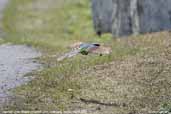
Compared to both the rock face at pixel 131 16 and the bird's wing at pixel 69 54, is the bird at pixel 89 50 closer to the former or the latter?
the bird's wing at pixel 69 54

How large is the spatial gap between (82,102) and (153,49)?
16.8 feet

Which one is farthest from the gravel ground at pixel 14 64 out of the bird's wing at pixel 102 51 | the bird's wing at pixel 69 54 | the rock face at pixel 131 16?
the rock face at pixel 131 16

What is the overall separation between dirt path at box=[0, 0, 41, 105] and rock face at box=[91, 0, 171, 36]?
638cm

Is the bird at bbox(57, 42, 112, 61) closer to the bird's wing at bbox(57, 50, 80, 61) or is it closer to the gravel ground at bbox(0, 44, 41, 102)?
the bird's wing at bbox(57, 50, 80, 61)

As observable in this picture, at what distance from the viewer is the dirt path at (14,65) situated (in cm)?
1363

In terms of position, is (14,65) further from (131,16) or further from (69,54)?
(131,16)

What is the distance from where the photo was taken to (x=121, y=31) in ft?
93.2

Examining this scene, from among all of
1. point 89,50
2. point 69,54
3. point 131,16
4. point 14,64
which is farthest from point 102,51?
point 131,16

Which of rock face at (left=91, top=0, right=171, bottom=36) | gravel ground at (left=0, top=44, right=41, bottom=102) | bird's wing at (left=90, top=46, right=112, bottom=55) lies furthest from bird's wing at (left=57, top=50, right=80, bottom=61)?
rock face at (left=91, top=0, right=171, bottom=36)

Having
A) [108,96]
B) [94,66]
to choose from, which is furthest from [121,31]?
[108,96]

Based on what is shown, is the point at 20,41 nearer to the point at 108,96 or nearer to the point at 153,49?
the point at 153,49

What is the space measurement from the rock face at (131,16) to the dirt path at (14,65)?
251 inches

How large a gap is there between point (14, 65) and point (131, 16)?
11.3 m

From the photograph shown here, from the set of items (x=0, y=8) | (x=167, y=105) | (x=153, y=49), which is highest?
(x=0, y=8)
